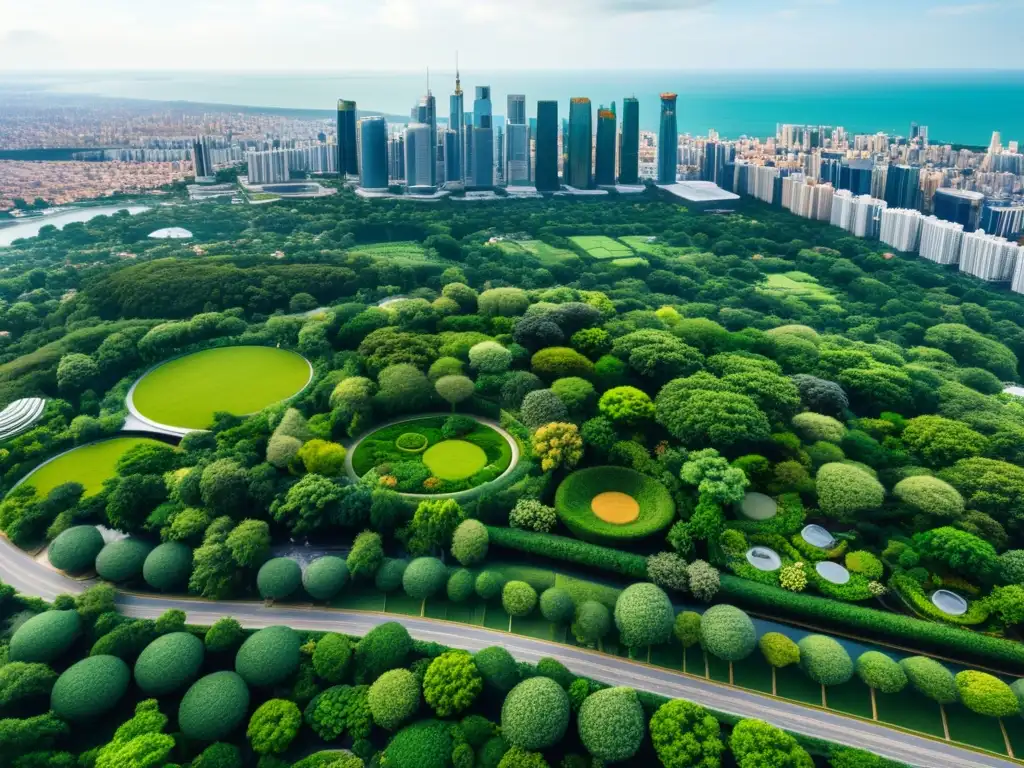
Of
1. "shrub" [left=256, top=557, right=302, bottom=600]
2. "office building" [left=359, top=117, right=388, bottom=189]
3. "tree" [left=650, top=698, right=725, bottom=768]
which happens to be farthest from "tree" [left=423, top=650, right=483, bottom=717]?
"office building" [left=359, top=117, right=388, bottom=189]

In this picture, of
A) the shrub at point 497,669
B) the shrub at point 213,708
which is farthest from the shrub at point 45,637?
the shrub at point 497,669

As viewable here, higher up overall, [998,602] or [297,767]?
[998,602]

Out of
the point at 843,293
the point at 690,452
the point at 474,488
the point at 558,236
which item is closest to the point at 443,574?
the point at 474,488

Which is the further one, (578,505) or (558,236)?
(558,236)

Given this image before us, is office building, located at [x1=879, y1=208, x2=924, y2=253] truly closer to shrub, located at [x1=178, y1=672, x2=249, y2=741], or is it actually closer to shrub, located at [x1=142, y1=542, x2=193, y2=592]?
shrub, located at [x1=142, y1=542, x2=193, y2=592]

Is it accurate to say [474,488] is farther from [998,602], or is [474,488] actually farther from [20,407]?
[20,407]

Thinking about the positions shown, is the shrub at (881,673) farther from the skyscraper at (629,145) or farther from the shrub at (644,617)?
the skyscraper at (629,145)
